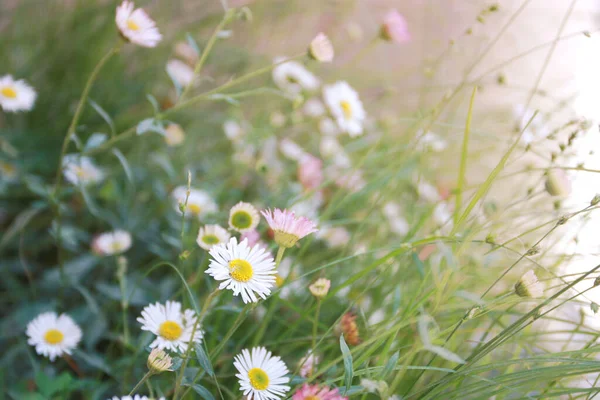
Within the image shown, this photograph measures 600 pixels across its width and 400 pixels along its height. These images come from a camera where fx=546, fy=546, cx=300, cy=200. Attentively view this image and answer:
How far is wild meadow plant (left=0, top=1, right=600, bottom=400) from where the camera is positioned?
0.51m

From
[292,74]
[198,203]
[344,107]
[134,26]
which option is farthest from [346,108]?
[134,26]

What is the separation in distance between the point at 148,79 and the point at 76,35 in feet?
0.54

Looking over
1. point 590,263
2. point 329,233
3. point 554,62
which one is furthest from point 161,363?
point 554,62

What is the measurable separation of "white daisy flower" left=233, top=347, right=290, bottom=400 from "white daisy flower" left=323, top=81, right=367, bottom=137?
17.5 inches

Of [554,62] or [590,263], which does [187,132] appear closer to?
[590,263]

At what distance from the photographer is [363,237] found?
1.13 m

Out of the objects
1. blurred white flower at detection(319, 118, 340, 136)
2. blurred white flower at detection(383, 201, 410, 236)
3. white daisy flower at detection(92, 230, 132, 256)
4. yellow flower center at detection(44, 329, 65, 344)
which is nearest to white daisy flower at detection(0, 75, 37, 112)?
white daisy flower at detection(92, 230, 132, 256)

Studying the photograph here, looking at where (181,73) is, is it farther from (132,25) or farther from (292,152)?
(132,25)

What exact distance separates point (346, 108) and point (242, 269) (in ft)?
1.74

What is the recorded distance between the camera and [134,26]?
66 cm

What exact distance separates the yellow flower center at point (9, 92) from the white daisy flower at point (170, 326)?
472 mm

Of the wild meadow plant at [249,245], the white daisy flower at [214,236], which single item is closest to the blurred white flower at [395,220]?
the wild meadow plant at [249,245]

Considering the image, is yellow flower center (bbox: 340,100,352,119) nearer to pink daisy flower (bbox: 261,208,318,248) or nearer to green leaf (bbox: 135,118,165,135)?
green leaf (bbox: 135,118,165,135)

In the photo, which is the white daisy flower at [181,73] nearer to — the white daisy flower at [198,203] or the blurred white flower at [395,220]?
the white daisy flower at [198,203]
